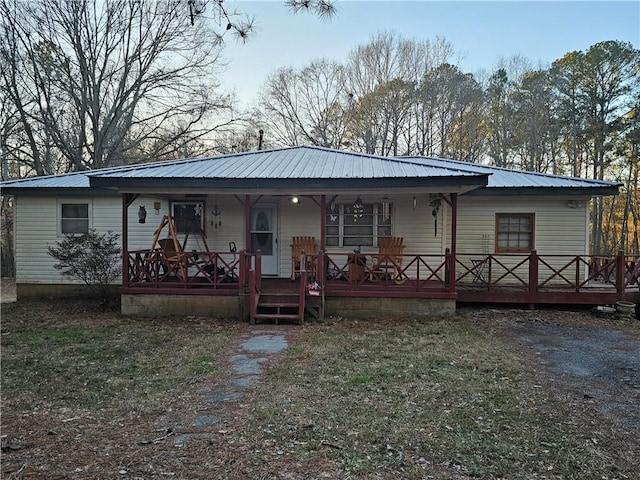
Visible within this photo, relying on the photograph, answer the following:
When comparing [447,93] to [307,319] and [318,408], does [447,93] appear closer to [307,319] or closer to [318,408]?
[307,319]

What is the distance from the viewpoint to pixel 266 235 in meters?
10.3

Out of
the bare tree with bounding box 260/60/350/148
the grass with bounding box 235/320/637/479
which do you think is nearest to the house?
the grass with bounding box 235/320/637/479

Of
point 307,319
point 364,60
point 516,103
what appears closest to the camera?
point 307,319

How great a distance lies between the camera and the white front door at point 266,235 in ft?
33.7

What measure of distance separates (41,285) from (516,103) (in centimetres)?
2185

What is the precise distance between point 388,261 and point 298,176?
2.95 metres

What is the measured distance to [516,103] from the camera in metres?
21.0

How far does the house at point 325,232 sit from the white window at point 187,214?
0.10 feet

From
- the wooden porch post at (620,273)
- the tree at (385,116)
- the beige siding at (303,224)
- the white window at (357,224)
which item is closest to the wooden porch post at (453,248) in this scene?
the beige siding at (303,224)

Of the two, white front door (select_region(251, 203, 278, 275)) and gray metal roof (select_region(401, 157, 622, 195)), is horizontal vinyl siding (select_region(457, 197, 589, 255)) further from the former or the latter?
white front door (select_region(251, 203, 278, 275))

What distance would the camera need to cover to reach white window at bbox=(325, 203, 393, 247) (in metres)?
10.0

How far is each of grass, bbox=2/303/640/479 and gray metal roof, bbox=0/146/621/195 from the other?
9.49 feet

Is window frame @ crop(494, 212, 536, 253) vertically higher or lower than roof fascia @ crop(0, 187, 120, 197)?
lower

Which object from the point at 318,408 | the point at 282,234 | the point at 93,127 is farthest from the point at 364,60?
the point at 318,408
